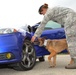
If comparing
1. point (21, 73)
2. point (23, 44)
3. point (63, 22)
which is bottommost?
point (21, 73)

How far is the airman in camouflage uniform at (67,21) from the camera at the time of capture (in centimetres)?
720

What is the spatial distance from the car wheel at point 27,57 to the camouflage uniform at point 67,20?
1.54ft

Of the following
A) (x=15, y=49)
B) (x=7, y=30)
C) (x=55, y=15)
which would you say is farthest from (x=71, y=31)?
(x=7, y=30)

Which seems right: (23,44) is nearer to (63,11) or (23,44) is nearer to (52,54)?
(52,54)

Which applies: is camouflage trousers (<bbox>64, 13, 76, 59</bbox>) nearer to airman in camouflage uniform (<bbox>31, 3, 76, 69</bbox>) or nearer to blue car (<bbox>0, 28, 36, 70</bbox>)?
airman in camouflage uniform (<bbox>31, 3, 76, 69</bbox>)

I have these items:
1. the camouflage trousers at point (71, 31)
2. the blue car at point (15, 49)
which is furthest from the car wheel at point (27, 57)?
the camouflage trousers at point (71, 31)

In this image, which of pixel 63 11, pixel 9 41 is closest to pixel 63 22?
pixel 63 11

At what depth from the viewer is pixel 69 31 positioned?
7.21m

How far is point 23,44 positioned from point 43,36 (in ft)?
3.35

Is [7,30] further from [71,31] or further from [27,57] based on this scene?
[71,31]

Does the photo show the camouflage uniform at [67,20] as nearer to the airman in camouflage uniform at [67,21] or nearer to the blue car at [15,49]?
the airman in camouflage uniform at [67,21]

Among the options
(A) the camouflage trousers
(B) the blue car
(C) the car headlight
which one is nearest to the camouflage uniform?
(A) the camouflage trousers

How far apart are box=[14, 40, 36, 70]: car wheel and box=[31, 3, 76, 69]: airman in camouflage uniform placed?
1.50 ft

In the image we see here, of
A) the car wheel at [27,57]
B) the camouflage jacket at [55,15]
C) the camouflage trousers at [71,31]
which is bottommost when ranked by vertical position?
the car wheel at [27,57]
